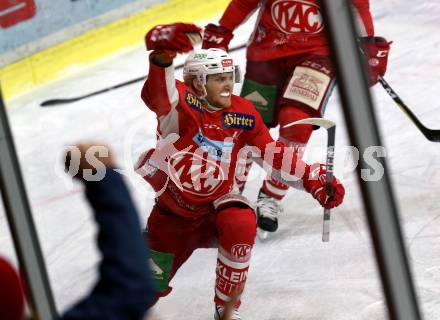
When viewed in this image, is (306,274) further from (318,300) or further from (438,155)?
(438,155)

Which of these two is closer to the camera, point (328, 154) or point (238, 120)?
point (238, 120)

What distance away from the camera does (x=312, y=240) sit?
2207 millimetres

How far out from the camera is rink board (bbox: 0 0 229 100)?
334 cm

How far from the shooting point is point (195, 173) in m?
1.88

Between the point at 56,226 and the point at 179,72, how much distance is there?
786 millimetres

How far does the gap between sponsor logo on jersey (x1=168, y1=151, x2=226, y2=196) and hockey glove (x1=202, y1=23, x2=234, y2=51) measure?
1.48 ft

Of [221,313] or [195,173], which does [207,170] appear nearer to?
[195,173]

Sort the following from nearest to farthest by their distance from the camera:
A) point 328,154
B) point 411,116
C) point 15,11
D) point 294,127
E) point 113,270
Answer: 1. point 113,270
2. point 328,154
3. point 294,127
4. point 411,116
5. point 15,11

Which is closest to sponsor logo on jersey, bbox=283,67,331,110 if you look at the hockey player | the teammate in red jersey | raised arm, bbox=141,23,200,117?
the teammate in red jersey

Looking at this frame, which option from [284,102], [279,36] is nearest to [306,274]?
[284,102]

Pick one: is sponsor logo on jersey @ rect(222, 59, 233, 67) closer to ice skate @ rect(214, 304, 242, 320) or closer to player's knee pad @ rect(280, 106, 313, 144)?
player's knee pad @ rect(280, 106, 313, 144)

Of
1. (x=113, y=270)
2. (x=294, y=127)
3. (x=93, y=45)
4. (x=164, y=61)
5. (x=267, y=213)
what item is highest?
(x=113, y=270)

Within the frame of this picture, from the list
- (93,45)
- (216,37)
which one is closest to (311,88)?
(216,37)

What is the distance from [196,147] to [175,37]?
24 centimetres
